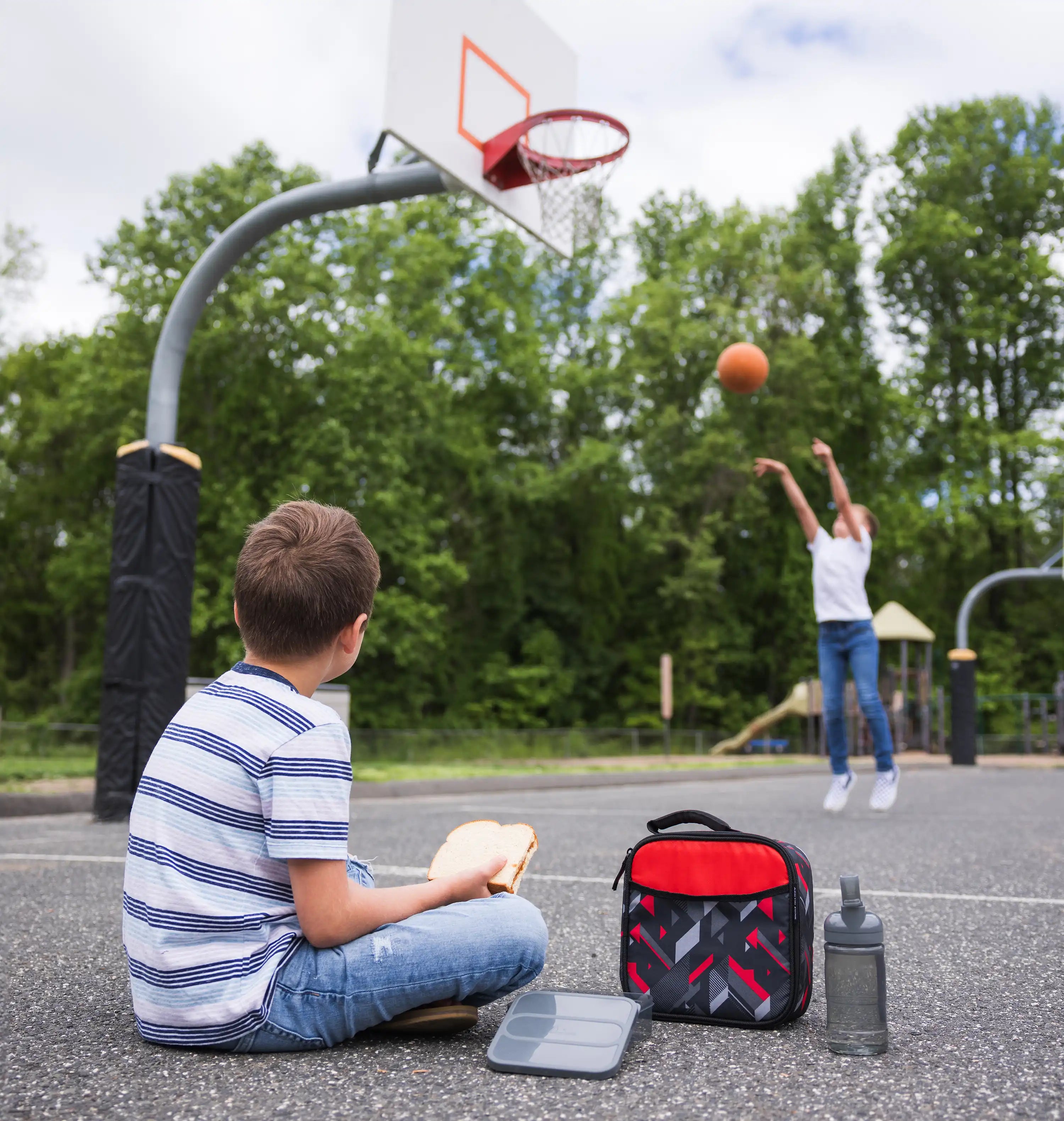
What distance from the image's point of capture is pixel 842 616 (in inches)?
312

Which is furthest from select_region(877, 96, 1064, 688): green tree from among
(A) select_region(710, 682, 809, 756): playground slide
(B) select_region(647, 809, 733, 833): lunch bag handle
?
(B) select_region(647, 809, 733, 833): lunch bag handle

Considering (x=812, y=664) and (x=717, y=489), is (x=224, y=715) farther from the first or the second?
(x=812, y=664)

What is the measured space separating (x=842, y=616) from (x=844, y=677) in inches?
17.4

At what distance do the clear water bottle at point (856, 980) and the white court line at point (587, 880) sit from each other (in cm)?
204

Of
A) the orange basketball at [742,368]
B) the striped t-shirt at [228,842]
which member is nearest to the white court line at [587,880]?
the striped t-shirt at [228,842]

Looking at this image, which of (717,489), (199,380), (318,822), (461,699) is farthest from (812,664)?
(318,822)

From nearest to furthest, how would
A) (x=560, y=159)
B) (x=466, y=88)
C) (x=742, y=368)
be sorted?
(x=466, y=88) → (x=560, y=159) → (x=742, y=368)

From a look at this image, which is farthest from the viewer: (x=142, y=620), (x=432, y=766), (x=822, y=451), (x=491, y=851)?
(x=432, y=766)

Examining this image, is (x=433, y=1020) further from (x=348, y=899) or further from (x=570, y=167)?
(x=570, y=167)

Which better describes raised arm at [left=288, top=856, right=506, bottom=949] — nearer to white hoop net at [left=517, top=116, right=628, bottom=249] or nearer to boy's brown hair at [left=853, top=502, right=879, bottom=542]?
boy's brown hair at [left=853, top=502, right=879, bottom=542]

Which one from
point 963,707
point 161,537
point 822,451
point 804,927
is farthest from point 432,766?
point 804,927

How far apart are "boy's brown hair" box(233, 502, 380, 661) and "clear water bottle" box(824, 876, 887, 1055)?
1237 millimetres

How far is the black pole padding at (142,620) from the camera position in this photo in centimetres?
805

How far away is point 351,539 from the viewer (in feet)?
7.90
